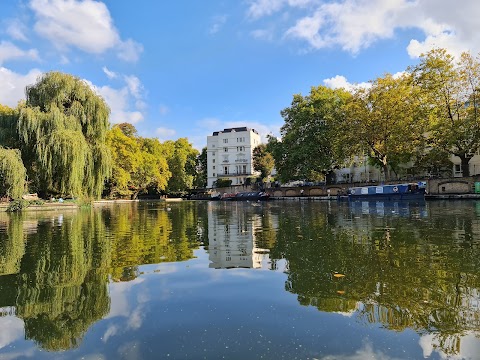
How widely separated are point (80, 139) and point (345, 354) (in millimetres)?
24681

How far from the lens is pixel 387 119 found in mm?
40781

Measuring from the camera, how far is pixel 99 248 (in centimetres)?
959

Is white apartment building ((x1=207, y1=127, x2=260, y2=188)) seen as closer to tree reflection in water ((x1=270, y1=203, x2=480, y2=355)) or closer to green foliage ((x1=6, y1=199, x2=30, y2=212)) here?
green foliage ((x1=6, y1=199, x2=30, y2=212))

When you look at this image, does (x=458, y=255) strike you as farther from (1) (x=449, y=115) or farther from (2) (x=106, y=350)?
(1) (x=449, y=115)

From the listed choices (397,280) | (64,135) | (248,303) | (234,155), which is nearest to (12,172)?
(64,135)

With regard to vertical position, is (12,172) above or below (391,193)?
above

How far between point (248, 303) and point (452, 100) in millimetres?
40698

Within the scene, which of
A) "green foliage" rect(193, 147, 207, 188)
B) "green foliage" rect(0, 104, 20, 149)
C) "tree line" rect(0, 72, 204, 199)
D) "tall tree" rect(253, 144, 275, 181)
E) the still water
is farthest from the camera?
"green foliage" rect(193, 147, 207, 188)

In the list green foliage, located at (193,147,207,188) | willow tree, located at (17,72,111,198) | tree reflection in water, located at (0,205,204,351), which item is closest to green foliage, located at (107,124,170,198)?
willow tree, located at (17,72,111,198)

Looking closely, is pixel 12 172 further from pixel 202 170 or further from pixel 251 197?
pixel 202 170

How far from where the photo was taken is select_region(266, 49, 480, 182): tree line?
116 ft

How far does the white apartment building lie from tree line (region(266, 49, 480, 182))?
131 feet

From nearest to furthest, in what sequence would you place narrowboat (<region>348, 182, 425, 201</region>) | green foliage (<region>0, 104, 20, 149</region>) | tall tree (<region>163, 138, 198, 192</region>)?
green foliage (<region>0, 104, 20, 149</region>) < narrowboat (<region>348, 182, 425, 201</region>) < tall tree (<region>163, 138, 198, 192</region>)

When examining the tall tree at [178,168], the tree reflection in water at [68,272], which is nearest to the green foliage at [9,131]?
the tree reflection in water at [68,272]
